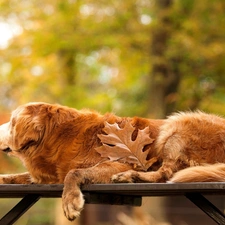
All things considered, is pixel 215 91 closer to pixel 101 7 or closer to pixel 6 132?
pixel 101 7

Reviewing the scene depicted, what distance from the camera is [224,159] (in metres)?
3.76

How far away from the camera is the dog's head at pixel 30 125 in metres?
3.90

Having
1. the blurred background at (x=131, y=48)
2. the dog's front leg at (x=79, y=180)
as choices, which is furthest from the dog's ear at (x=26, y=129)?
the blurred background at (x=131, y=48)

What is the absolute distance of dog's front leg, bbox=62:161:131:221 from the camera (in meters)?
3.36

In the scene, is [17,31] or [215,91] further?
[17,31]

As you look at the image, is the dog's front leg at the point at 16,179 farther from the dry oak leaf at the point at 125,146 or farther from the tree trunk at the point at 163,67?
the tree trunk at the point at 163,67

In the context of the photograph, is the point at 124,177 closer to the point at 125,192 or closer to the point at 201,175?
the point at 125,192

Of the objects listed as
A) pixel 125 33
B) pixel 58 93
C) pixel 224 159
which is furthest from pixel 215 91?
pixel 224 159

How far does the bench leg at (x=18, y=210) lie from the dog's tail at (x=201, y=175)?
2.85 ft

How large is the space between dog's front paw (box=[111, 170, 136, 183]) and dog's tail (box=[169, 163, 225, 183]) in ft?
0.79

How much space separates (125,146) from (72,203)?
55cm

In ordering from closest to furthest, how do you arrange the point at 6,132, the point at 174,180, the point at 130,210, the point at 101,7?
the point at 174,180, the point at 6,132, the point at 130,210, the point at 101,7

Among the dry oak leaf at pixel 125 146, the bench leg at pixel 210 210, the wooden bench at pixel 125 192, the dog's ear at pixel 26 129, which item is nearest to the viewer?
the wooden bench at pixel 125 192

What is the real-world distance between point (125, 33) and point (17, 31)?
107 inches
